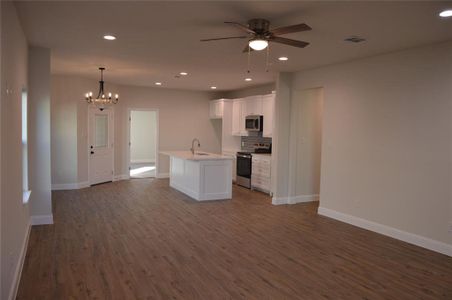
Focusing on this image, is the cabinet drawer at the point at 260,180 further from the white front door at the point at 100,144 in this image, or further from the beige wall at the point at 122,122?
the white front door at the point at 100,144

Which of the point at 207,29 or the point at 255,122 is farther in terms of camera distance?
the point at 255,122

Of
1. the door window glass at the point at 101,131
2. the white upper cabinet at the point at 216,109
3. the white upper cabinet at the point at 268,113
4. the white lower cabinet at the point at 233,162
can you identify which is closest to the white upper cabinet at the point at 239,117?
the white upper cabinet at the point at 216,109

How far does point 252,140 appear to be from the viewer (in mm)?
9594

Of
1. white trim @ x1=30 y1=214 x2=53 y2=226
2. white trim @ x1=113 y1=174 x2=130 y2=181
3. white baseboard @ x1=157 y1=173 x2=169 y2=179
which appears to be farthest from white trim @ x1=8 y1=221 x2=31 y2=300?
white baseboard @ x1=157 y1=173 x2=169 y2=179

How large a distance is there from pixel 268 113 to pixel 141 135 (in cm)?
721

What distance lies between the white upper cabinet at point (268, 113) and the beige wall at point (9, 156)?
5.58m

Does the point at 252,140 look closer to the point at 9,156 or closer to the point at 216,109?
the point at 216,109

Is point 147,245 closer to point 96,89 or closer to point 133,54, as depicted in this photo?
point 133,54

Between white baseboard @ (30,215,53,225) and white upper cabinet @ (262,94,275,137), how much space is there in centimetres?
496

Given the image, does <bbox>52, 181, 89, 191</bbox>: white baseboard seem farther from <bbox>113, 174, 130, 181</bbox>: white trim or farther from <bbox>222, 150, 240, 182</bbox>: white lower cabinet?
<bbox>222, 150, 240, 182</bbox>: white lower cabinet

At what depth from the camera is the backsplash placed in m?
9.18

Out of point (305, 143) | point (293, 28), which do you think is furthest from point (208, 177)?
point (293, 28)

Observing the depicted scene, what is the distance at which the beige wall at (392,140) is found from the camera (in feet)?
14.6

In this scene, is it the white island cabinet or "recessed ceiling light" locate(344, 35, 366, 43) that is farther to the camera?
the white island cabinet
